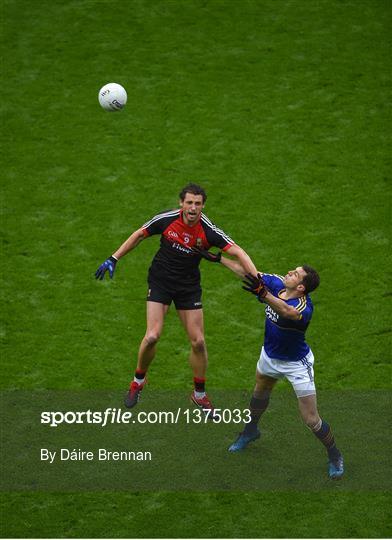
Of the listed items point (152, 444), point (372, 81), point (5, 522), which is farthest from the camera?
point (372, 81)

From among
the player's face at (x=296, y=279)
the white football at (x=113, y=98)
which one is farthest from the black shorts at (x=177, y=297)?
the white football at (x=113, y=98)

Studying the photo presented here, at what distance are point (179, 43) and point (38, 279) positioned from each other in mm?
8351

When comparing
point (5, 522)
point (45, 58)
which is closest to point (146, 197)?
point (45, 58)

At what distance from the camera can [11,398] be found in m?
16.2

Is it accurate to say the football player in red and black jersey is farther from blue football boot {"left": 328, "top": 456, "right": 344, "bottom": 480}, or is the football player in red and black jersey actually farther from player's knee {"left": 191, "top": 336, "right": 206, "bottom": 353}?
blue football boot {"left": 328, "top": 456, "right": 344, "bottom": 480}

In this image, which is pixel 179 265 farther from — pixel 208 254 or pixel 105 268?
pixel 105 268

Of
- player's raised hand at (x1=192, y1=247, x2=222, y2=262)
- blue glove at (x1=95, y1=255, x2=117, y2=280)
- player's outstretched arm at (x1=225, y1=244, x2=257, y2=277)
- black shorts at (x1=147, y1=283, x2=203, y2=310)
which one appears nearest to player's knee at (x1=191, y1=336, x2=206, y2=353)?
black shorts at (x1=147, y1=283, x2=203, y2=310)

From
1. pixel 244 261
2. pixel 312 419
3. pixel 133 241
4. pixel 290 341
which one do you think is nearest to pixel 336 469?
pixel 312 419

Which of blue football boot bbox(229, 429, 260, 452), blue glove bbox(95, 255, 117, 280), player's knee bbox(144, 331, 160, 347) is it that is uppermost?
blue glove bbox(95, 255, 117, 280)

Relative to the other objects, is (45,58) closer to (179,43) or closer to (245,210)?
(179,43)

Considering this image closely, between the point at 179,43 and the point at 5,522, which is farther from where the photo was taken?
the point at 179,43

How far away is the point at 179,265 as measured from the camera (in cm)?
1416

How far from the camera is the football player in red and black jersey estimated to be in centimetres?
1388

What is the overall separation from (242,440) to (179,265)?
2843 millimetres
